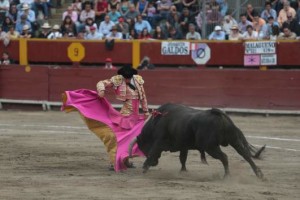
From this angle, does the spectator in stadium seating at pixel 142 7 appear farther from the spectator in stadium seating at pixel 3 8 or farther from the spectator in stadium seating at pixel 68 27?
the spectator in stadium seating at pixel 3 8

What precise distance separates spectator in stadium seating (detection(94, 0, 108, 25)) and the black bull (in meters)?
10.4

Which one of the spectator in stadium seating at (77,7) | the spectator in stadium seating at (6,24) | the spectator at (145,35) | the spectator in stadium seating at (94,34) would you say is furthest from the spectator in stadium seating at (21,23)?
the spectator at (145,35)

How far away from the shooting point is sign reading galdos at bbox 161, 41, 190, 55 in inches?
732

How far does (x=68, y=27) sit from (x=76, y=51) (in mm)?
785

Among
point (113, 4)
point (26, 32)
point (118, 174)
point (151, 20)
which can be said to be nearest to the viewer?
point (118, 174)

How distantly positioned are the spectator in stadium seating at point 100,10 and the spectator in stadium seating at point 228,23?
3002 mm

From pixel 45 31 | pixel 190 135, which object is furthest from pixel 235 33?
pixel 190 135

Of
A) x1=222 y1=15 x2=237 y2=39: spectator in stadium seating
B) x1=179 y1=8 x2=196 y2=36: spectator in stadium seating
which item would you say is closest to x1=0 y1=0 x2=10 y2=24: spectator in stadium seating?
x1=179 y1=8 x2=196 y2=36: spectator in stadium seating

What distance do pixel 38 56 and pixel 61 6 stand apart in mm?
2481

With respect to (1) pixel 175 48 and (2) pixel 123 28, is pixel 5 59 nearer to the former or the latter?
(2) pixel 123 28

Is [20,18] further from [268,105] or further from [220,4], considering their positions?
[268,105]

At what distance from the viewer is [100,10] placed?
2028cm

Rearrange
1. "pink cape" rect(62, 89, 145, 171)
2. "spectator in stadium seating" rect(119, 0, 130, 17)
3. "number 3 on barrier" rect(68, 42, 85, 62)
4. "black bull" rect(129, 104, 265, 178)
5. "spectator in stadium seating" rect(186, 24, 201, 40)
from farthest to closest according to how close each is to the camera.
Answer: "spectator in stadium seating" rect(119, 0, 130, 17) → "number 3 on barrier" rect(68, 42, 85, 62) → "spectator in stadium seating" rect(186, 24, 201, 40) → "pink cape" rect(62, 89, 145, 171) → "black bull" rect(129, 104, 265, 178)

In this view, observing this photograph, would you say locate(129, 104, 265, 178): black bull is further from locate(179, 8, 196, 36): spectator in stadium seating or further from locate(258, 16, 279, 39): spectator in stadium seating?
locate(179, 8, 196, 36): spectator in stadium seating
